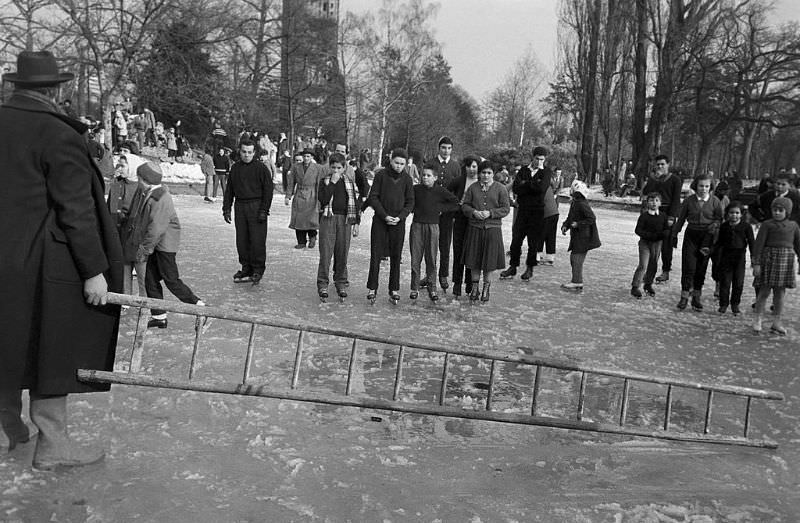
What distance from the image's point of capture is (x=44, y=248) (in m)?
3.21

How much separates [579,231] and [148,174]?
569 centimetres

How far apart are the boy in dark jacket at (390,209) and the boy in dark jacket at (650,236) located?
3.28m

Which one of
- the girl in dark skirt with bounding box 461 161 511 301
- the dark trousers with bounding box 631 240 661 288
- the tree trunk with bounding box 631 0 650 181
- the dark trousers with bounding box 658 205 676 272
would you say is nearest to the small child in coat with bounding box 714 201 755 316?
the dark trousers with bounding box 631 240 661 288

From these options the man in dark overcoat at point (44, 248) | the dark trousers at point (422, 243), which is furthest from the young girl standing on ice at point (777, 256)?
the man in dark overcoat at point (44, 248)

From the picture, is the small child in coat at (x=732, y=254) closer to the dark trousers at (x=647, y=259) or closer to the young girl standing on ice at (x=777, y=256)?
the young girl standing on ice at (x=777, y=256)

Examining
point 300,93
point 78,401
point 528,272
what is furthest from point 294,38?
point 78,401

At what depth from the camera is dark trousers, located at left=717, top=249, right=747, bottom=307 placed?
27.6 feet

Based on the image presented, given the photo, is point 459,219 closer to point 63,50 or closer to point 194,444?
point 194,444

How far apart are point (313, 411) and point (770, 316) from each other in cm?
646

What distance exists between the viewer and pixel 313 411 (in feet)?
15.0

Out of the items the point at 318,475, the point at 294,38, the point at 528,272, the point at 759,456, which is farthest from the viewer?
the point at 294,38

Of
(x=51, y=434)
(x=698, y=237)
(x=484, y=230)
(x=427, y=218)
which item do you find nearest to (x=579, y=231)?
(x=698, y=237)

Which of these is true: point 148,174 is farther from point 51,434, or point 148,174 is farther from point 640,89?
point 640,89

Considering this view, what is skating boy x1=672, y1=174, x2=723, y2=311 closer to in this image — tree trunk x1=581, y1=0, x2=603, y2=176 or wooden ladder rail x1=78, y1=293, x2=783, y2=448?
wooden ladder rail x1=78, y1=293, x2=783, y2=448
